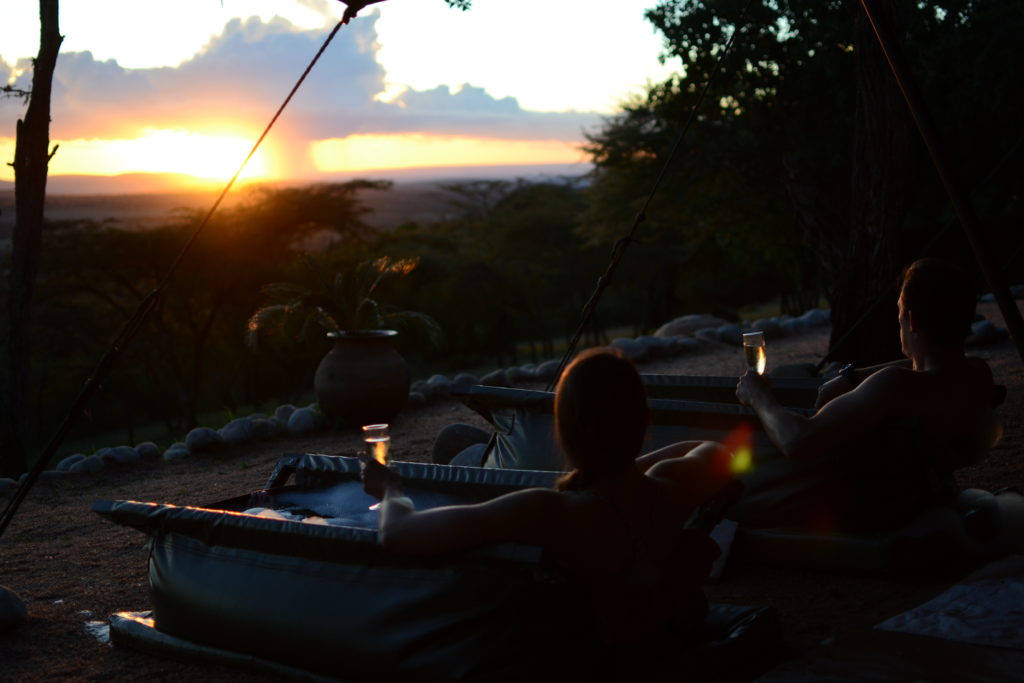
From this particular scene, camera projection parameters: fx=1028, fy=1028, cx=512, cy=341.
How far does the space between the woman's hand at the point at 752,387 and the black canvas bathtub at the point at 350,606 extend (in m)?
0.67

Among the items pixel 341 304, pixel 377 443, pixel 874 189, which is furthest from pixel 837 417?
pixel 341 304

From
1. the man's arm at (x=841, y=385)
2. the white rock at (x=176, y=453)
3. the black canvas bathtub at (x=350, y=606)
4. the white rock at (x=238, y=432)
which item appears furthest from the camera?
the white rock at (x=238, y=432)

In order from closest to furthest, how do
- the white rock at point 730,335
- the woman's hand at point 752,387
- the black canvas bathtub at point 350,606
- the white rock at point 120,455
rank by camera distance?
the black canvas bathtub at point 350,606
the woman's hand at point 752,387
the white rock at point 120,455
the white rock at point 730,335

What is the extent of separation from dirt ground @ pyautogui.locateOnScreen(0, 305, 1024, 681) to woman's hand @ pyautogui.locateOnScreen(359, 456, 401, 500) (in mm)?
900

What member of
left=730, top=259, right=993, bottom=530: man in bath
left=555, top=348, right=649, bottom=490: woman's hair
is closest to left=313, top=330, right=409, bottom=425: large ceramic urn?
left=730, top=259, right=993, bottom=530: man in bath

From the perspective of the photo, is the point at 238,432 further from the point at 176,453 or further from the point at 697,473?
the point at 697,473

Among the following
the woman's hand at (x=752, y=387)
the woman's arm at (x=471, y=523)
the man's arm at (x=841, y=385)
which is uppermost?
the woman's hand at (x=752, y=387)

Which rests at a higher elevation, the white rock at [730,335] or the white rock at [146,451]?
the white rock at [730,335]

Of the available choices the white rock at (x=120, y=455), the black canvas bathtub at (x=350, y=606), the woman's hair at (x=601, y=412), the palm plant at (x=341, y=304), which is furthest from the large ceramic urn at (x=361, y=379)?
the woman's hair at (x=601, y=412)

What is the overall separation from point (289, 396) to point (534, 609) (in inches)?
876

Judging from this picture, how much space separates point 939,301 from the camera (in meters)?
3.10

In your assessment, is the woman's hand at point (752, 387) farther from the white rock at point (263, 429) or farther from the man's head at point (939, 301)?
the white rock at point (263, 429)

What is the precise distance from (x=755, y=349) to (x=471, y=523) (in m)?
1.28

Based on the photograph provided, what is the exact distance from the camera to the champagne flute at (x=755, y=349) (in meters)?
3.14
